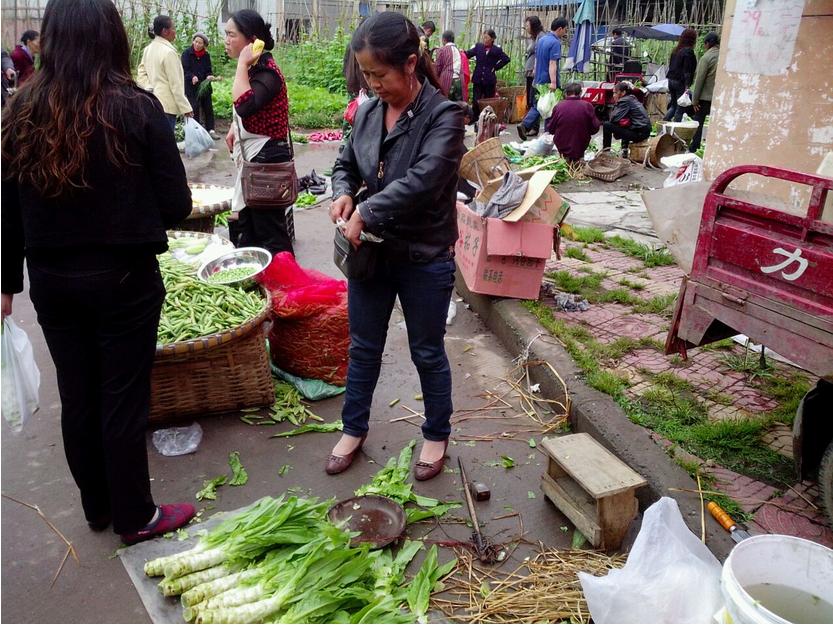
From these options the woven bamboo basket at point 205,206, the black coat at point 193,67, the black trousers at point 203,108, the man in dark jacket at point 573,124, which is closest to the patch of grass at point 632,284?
the woven bamboo basket at point 205,206

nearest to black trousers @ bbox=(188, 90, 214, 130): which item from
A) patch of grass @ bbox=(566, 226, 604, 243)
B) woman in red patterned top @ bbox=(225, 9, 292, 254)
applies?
woman in red patterned top @ bbox=(225, 9, 292, 254)

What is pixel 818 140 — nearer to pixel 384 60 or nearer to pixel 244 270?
pixel 384 60

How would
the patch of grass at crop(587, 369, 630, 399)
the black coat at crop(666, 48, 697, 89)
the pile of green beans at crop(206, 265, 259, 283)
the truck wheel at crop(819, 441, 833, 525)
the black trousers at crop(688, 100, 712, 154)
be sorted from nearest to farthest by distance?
1. the truck wheel at crop(819, 441, 833, 525)
2. the patch of grass at crop(587, 369, 630, 399)
3. the pile of green beans at crop(206, 265, 259, 283)
4. the black trousers at crop(688, 100, 712, 154)
5. the black coat at crop(666, 48, 697, 89)

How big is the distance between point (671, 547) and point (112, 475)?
229 centimetres

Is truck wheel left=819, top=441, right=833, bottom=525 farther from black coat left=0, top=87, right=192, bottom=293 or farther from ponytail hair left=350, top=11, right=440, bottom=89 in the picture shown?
black coat left=0, top=87, right=192, bottom=293

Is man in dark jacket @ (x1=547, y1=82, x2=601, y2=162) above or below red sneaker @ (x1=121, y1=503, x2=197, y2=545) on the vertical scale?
above

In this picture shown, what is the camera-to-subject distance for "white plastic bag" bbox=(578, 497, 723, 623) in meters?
2.37

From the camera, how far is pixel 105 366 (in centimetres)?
274

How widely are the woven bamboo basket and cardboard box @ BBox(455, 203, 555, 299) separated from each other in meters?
2.07

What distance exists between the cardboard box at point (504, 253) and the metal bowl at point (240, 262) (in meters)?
1.51

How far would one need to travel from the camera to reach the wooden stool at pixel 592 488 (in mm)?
2973

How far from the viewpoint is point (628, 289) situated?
19.4ft

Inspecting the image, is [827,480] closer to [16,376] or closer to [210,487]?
[210,487]

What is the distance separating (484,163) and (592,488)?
3.56 meters
